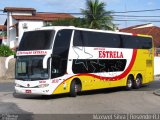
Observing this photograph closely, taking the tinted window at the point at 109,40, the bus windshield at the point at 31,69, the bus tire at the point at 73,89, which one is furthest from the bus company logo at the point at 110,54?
the bus windshield at the point at 31,69

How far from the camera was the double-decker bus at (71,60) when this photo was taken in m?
21.5

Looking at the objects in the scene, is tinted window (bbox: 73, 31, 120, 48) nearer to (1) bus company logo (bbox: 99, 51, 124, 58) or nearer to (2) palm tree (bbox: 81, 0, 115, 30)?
(1) bus company logo (bbox: 99, 51, 124, 58)

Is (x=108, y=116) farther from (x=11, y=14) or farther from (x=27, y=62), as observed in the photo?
(x=11, y=14)

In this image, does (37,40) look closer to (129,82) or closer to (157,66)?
(129,82)

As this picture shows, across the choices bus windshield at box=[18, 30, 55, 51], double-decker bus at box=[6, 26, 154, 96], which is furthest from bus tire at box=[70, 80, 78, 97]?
bus windshield at box=[18, 30, 55, 51]

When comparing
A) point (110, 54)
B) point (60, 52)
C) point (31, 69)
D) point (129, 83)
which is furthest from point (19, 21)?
point (31, 69)

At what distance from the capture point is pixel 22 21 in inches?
2677

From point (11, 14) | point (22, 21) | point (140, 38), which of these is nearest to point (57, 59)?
point (140, 38)

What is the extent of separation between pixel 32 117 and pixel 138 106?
526 cm

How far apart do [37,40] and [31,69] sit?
4.79 ft

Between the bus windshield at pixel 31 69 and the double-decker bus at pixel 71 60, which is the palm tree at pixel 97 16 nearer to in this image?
the double-decker bus at pixel 71 60

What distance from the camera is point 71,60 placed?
74.5 ft

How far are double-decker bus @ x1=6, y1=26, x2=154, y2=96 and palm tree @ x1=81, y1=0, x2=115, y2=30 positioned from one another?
26.1 m

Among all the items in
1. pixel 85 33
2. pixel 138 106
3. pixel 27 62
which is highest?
pixel 85 33
